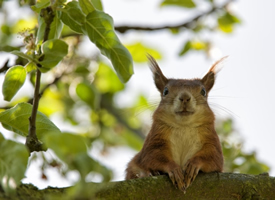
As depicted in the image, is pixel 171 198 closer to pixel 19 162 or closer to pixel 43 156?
pixel 43 156

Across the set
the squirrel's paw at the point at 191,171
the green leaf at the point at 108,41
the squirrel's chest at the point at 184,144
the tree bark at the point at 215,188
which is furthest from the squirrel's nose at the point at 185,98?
the green leaf at the point at 108,41

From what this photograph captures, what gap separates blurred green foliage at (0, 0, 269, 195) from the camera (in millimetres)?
1836

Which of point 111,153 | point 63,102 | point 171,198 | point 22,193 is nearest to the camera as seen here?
point 22,193

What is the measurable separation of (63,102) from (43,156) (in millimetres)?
2683

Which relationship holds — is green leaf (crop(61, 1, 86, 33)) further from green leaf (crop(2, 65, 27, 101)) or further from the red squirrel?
the red squirrel

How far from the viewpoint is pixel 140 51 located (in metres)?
6.50

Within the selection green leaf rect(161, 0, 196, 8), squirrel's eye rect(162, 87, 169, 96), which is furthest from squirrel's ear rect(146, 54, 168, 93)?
green leaf rect(161, 0, 196, 8)

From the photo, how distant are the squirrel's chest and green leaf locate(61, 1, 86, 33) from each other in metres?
2.13

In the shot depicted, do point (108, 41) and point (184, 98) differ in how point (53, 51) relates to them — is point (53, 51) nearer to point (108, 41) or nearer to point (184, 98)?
point (108, 41)

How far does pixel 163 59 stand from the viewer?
6.57 metres

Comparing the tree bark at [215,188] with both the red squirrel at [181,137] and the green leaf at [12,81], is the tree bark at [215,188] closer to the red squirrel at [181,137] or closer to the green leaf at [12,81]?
the red squirrel at [181,137]

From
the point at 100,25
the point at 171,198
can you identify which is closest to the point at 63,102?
the point at 171,198

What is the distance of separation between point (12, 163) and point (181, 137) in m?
2.81

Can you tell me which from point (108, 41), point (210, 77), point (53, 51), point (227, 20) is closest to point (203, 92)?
point (210, 77)
